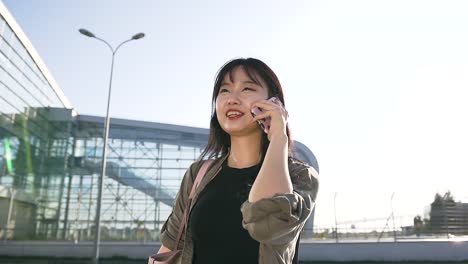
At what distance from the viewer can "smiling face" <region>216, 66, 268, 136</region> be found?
4.30 feet

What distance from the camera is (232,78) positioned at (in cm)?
140

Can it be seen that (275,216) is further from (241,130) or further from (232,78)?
(232,78)

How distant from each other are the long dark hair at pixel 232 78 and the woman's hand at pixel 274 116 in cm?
25

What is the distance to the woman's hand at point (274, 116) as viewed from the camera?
40.7 inches

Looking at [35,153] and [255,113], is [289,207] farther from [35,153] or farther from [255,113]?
[35,153]

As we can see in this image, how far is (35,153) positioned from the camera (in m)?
23.5

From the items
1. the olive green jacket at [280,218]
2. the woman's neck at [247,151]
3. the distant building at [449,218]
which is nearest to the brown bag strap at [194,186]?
the olive green jacket at [280,218]

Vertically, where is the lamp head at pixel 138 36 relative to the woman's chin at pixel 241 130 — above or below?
above

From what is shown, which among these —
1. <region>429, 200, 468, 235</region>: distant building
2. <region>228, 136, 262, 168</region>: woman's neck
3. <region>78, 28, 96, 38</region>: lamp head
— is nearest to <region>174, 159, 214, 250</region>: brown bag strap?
<region>228, 136, 262, 168</region>: woman's neck

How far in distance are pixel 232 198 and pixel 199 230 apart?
163 mm

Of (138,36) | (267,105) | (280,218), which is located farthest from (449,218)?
(280,218)

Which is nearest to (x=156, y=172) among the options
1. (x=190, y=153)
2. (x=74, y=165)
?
(x=190, y=153)

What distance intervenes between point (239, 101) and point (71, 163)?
26839mm

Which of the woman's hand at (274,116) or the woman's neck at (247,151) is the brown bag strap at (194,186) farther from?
the woman's hand at (274,116)
